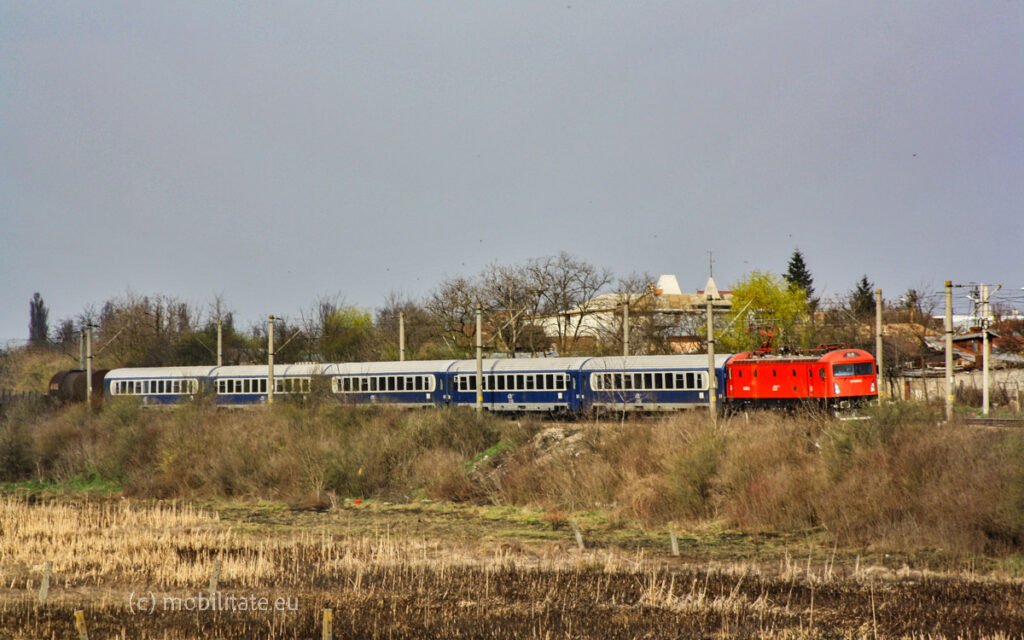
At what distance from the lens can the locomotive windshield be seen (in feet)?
131

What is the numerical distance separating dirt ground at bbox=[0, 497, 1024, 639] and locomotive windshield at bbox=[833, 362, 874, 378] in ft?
44.1

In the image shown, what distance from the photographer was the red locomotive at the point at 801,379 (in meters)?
40.0

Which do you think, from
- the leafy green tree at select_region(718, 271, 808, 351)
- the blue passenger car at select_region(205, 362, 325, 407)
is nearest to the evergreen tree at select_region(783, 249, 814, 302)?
the leafy green tree at select_region(718, 271, 808, 351)

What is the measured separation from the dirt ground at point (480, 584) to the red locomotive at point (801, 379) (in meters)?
12.6

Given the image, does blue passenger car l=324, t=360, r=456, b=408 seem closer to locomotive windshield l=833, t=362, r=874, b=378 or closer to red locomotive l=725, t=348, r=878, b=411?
red locomotive l=725, t=348, r=878, b=411

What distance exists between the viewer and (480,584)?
809 inches

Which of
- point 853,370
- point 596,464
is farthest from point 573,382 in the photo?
point 853,370

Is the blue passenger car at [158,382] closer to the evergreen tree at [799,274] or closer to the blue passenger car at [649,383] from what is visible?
the blue passenger car at [649,383]

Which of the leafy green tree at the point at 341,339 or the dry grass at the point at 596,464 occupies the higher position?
the leafy green tree at the point at 341,339

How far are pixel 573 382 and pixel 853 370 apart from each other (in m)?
11.6

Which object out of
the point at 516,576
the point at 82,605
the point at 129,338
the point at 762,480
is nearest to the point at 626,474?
the point at 762,480

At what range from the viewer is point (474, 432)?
134ft

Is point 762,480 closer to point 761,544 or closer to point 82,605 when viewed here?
point 761,544

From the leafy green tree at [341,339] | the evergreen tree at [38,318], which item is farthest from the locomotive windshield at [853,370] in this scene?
the evergreen tree at [38,318]
